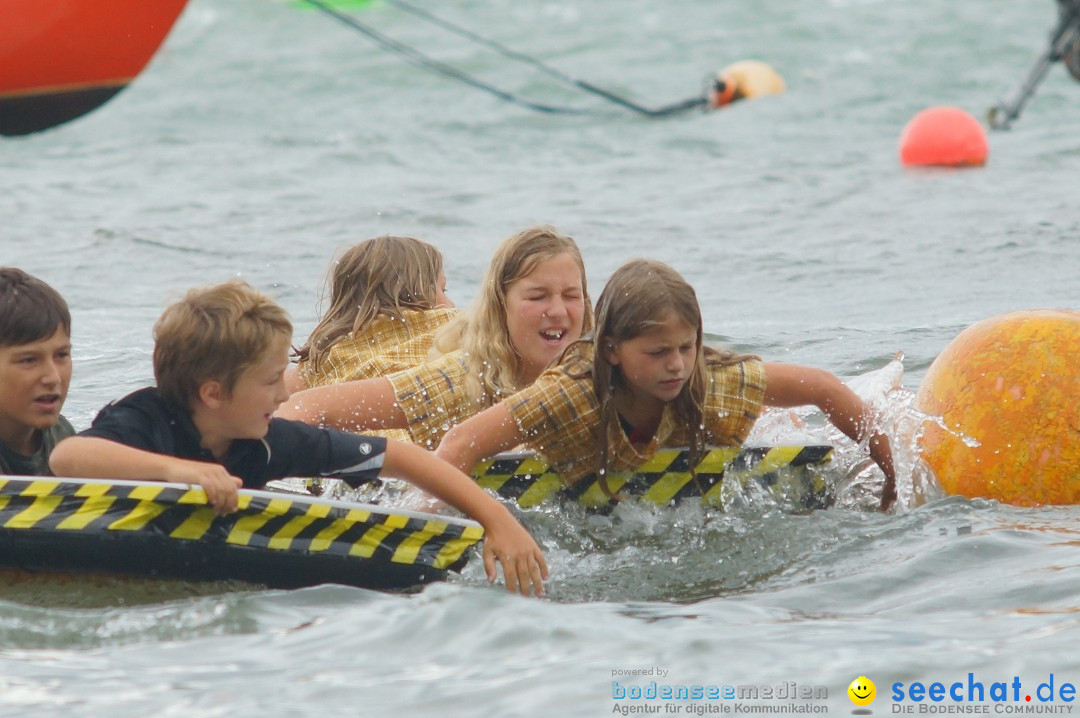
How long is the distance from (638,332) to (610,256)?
6.37 metres

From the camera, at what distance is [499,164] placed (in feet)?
51.3

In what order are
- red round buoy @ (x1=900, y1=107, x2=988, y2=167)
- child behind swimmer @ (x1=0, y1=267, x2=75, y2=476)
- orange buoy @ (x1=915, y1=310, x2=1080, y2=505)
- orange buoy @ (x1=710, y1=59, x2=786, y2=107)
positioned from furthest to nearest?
1. orange buoy @ (x1=710, y1=59, x2=786, y2=107)
2. red round buoy @ (x1=900, y1=107, x2=988, y2=167)
3. orange buoy @ (x1=915, y1=310, x2=1080, y2=505)
4. child behind swimmer @ (x1=0, y1=267, x2=75, y2=476)

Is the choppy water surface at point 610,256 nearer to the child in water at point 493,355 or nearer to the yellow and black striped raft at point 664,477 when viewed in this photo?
the yellow and black striped raft at point 664,477

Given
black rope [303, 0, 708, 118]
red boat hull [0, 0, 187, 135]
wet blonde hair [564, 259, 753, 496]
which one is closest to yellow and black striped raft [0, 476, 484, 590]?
wet blonde hair [564, 259, 753, 496]

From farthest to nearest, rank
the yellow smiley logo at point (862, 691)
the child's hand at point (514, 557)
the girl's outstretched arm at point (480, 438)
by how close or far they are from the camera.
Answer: the girl's outstretched arm at point (480, 438)
the child's hand at point (514, 557)
the yellow smiley logo at point (862, 691)

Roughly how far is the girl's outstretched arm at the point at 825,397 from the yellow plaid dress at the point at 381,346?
1.44 meters

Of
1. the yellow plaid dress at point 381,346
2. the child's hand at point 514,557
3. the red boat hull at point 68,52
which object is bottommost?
the child's hand at point 514,557

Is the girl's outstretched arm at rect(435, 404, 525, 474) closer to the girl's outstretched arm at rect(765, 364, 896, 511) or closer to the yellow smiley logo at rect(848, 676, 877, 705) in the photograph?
the girl's outstretched arm at rect(765, 364, 896, 511)

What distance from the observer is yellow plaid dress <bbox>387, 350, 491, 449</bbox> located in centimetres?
518

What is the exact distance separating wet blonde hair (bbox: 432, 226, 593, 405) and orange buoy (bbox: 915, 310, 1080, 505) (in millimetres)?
1299

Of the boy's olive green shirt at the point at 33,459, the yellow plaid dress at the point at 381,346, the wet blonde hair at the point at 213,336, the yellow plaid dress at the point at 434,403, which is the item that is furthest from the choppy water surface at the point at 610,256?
the yellow plaid dress at the point at 381,346

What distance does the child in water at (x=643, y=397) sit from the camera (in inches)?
176

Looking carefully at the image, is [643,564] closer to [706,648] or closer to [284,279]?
[706,648]

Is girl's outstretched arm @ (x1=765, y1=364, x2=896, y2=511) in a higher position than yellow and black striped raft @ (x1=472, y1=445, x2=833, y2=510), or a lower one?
higher
